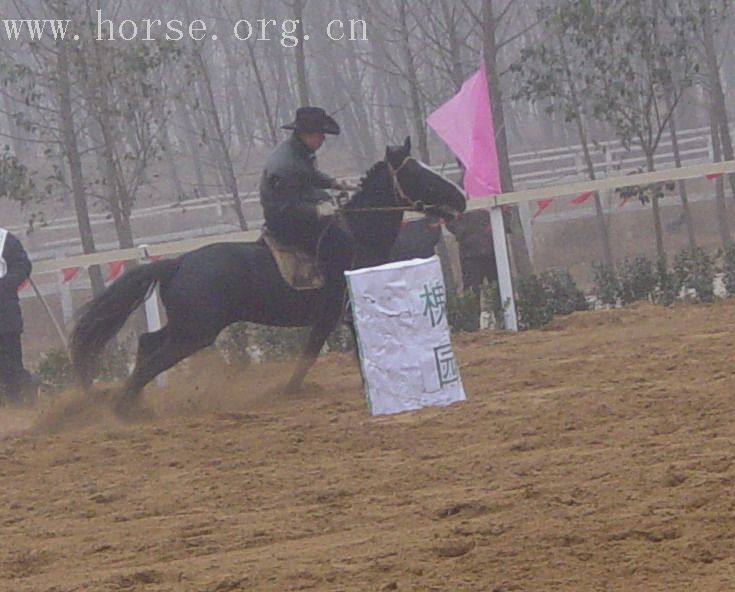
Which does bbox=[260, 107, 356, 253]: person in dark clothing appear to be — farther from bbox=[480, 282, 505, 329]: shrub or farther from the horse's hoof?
bbox=[480, 282, 505, 329]: shrub

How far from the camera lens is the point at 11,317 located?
11.7 m

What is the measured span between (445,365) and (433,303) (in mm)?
420

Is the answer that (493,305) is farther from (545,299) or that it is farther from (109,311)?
(109,311)

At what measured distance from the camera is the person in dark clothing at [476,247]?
15547 mm

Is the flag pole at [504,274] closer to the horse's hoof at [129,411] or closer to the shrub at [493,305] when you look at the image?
the shrub at [493,305]

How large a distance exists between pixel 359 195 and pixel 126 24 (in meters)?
11.3

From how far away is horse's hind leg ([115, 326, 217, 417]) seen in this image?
9.98 metres

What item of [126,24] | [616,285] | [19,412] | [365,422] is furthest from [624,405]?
[126,24]

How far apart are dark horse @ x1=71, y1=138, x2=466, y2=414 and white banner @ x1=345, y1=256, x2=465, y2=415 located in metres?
1.49

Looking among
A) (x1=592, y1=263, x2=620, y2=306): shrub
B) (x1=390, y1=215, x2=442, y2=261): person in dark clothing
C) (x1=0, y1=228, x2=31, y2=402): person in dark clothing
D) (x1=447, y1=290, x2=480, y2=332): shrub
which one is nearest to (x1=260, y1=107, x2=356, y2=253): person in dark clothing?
(x1=0, y1=228, x2=31, y2=402): person in dark clothing

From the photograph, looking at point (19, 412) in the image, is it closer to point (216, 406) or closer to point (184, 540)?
point (216, 406)

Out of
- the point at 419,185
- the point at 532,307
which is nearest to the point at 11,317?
the point at 419,185

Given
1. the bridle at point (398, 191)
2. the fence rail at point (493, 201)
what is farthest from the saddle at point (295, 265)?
the fence rail at point (493, 201)

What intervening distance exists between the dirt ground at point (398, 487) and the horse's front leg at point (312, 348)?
0.19 meters
